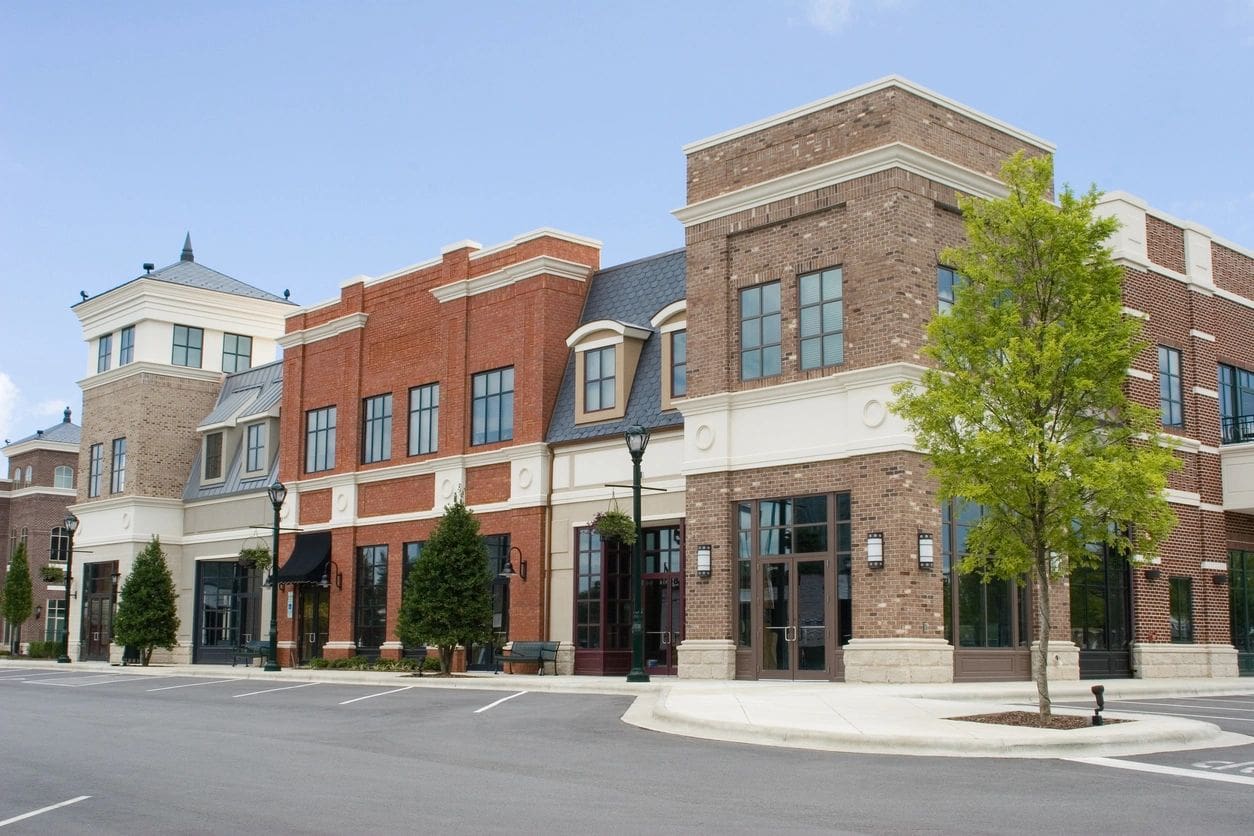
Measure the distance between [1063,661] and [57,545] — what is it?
54582 mm

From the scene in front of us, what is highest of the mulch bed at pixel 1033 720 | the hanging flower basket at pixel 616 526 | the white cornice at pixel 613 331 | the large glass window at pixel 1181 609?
the white cornice at pixel 613 331

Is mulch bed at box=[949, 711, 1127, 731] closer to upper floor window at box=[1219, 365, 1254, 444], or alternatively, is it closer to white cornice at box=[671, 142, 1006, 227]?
white cornice at box=[671, 142, 1006, 227]

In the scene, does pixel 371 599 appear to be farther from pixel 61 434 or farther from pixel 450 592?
pixel 61 434

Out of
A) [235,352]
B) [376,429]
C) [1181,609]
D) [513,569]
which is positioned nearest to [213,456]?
[235,352]

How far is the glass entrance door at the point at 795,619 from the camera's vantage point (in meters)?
25.1

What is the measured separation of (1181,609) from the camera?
30734 mm

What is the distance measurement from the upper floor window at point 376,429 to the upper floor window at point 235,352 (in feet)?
39.5

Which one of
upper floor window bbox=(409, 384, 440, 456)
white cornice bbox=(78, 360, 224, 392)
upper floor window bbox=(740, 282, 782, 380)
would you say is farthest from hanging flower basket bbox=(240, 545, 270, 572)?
upper floor window bbox=(740, 282, 782, 380)

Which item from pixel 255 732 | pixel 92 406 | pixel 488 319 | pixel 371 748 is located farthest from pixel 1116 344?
pixel 92 406

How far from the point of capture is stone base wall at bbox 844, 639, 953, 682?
76.8 ft

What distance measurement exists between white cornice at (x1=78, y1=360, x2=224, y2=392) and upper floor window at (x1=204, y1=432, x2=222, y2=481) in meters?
2.31

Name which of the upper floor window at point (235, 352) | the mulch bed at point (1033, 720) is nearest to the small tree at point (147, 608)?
the upper floor window at point (235, 352)

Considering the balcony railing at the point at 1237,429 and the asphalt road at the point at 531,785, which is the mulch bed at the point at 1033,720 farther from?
the balcony railing at the point at 1237,429

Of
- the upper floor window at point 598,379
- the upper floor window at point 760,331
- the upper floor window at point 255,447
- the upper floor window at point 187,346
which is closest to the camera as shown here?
the upper floor window at point 760,331
